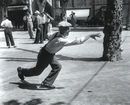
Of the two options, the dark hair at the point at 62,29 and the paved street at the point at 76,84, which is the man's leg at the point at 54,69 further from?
the dark hair at the point at 62,29

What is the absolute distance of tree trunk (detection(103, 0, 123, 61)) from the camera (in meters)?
13.4

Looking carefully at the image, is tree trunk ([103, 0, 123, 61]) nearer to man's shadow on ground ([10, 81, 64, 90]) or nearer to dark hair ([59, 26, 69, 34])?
man's shadow on ground ([10, 81, 64, 90])

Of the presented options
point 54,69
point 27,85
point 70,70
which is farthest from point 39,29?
point 54,69

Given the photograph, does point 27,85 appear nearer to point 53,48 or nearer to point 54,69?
point 54,69

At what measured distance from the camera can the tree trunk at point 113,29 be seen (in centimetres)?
1338

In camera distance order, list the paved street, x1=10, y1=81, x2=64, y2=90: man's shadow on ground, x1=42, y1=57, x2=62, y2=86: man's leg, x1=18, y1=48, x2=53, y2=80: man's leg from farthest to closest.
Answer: x1=10, y1=81, x2=64, y2=90: man's shadow on ground
x1=42, y1=57, x2=62, y2=86: man's leg
x1=18, y1=48, x2=53, y2=80: man's leg
the paved street

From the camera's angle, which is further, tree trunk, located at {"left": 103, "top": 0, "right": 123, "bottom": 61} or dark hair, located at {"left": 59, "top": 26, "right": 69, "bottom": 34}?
tree trunk, located at {"left": 103, "top": 0, "right": 123, "bottom": 61}

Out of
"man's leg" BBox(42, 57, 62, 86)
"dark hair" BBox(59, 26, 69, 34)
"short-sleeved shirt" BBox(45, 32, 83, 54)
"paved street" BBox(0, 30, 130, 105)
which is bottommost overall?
"paved street" BBox(0, 30, 130, 105)

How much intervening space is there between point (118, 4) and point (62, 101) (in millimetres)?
6309

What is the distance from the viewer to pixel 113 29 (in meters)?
13.4

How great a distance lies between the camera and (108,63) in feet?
43.1

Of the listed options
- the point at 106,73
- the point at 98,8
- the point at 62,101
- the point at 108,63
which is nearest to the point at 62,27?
the point at 62,101

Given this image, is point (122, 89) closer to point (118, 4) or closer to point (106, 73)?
point (106, 73)

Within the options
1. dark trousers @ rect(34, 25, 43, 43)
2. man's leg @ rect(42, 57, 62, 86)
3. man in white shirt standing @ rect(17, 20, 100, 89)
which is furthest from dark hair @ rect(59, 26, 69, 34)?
dark trousers @ rect(34, 25, 43, 43)
